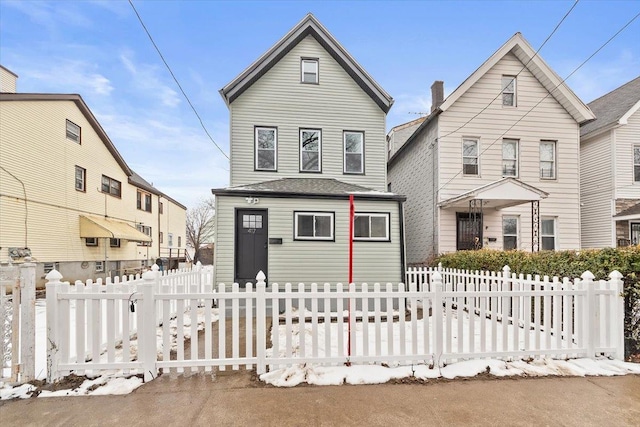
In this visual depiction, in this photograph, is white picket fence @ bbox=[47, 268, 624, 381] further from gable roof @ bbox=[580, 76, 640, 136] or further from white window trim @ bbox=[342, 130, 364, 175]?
gable roof @ bbox=[580, 76, 640, 136]

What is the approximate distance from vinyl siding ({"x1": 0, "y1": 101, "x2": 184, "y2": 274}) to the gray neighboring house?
21246 mm

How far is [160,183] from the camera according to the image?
3609 centimetres

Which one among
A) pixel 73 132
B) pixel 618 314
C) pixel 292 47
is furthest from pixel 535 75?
pixel 73 132

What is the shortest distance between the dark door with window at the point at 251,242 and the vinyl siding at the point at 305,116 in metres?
1.72

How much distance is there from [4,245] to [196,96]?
8.32 metres

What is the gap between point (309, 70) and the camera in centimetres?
1096

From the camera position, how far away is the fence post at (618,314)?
13.6 feet

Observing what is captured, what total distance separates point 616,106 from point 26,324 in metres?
18.1

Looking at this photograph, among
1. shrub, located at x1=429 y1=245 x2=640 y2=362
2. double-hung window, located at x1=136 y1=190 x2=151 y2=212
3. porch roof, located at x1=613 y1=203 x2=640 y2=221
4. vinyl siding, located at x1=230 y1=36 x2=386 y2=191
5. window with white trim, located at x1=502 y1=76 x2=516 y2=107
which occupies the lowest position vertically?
shrub, located at x1=429 y1=245 x2=640 y2=362

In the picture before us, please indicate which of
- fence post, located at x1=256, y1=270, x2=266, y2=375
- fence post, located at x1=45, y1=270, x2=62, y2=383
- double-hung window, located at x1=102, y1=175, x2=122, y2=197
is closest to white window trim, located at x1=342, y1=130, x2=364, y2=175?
fence post, located at x1=256, y1=270, x2=266, y2=375

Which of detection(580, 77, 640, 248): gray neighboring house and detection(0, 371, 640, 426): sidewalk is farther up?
detection(580, 77, 640, 248): gray neighboring house

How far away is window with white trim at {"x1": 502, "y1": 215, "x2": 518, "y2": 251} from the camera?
11430 millimetres

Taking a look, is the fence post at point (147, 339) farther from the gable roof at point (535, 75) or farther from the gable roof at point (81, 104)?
the gable roof at point (81, 104)

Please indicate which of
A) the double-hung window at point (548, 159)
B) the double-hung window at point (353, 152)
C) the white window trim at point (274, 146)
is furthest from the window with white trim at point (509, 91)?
the white window trim at point (274, 146)
